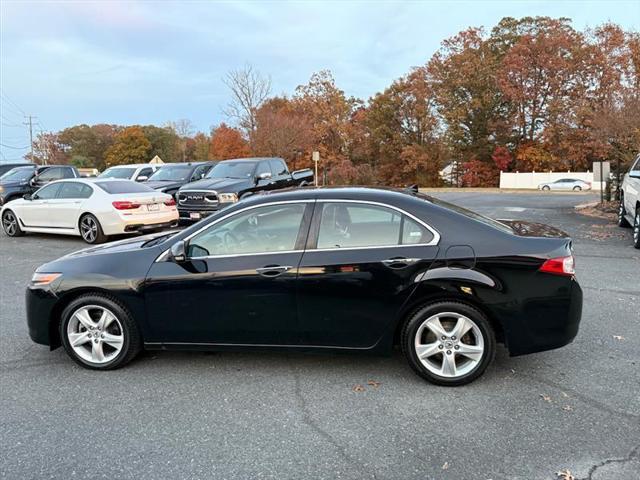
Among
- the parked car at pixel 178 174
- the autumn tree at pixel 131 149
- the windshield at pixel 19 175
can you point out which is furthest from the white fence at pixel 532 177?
the autumn tree at pixel 131 149

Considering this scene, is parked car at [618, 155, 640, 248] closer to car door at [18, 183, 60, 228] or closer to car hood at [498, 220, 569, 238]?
car hood at [498, 220, 569, 238]

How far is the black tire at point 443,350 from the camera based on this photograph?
146 inches

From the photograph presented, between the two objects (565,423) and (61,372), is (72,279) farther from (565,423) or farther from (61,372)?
(565,423)

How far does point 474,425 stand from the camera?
10.6 ft

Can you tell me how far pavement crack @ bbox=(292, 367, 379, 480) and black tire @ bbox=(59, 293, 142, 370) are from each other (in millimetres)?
1398

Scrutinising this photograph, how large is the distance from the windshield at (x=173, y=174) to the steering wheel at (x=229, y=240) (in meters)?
12.7

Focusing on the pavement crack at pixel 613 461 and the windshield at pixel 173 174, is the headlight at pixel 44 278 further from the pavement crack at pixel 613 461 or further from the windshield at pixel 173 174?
the windshield at pixel 173 174

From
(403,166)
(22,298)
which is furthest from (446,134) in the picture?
(22,298)

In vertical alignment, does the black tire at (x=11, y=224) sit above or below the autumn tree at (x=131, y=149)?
below

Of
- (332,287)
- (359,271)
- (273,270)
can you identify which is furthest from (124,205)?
(359,271)

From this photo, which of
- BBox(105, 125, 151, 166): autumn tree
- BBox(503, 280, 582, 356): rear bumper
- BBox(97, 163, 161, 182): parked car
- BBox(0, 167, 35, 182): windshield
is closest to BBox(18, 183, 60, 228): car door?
BBox(97, 163, 161, 182): parked car

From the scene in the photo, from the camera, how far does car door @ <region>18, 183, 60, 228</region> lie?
1147 cm

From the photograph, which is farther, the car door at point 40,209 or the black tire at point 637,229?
the car door at point 40,209

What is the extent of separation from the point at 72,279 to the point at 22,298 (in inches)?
121
